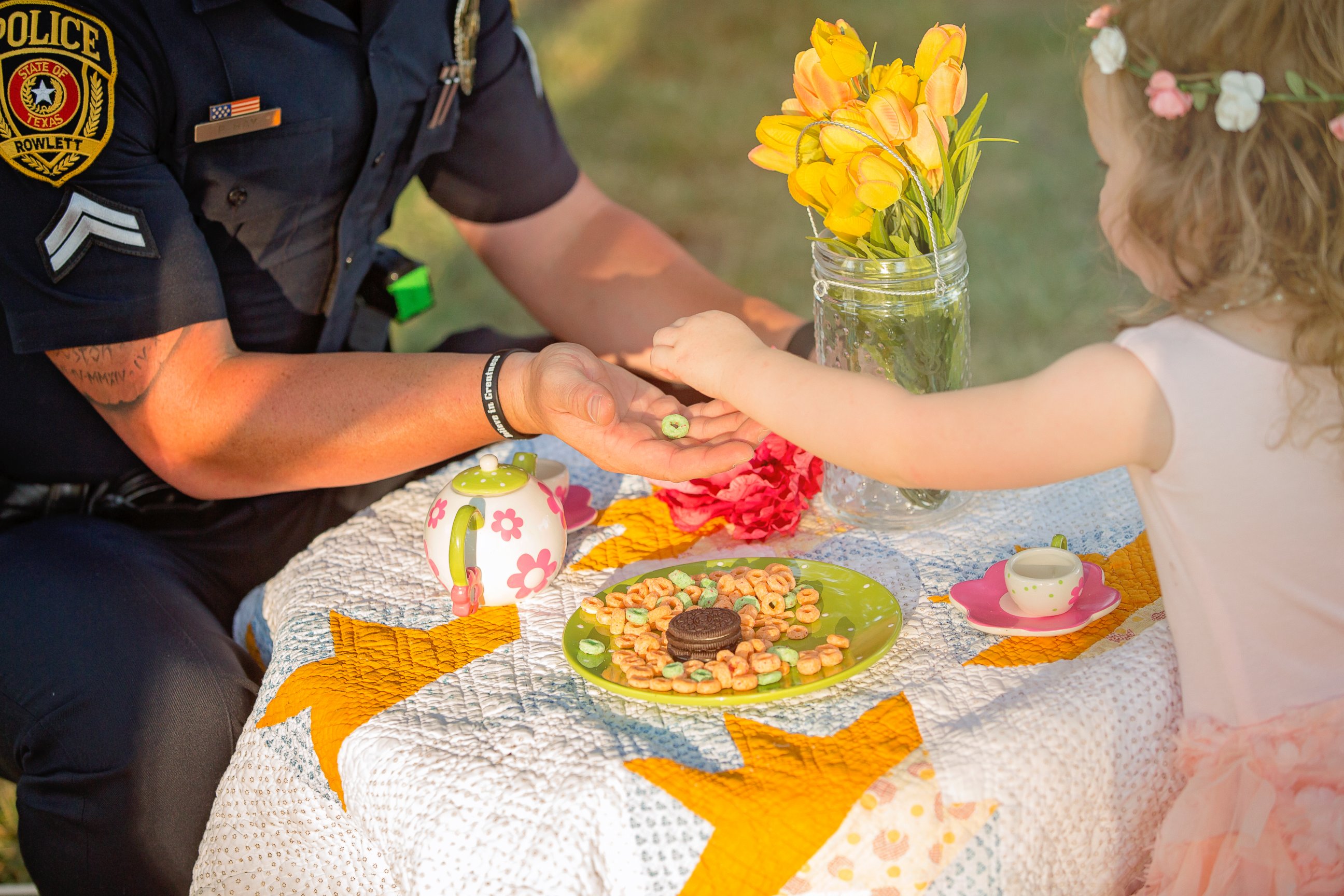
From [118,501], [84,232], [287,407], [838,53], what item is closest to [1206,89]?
[838,53]

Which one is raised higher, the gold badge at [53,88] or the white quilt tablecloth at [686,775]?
the gold badge at [53,88]

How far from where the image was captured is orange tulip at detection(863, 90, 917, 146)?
1.11 m

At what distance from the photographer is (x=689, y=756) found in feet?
3.02

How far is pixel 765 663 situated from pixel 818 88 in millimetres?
585

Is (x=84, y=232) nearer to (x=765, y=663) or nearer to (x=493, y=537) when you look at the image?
(x=493, y=537)

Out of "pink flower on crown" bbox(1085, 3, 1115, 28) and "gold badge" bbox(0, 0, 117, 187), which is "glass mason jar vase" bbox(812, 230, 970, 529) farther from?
"gold badge" bbox(0, 0, 117, 187)

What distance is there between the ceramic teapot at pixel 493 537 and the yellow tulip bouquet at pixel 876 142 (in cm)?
41

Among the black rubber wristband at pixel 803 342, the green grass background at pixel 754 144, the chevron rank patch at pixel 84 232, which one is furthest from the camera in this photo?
the green grass background at pixel 754 144

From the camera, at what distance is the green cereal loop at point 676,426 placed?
48.3 inches

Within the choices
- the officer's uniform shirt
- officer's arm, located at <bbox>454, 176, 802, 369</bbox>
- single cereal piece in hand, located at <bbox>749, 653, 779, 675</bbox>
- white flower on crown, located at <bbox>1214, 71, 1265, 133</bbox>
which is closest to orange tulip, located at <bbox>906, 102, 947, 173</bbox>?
white flower on crown, located at <bbox>1214, 71, 1265, 133</bbox>

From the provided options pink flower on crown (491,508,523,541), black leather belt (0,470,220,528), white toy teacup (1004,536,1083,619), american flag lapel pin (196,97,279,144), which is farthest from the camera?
black leather belt (0,470,220,528)

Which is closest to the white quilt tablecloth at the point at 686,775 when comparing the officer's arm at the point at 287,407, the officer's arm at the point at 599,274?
the officer's arm at the point at 287,407

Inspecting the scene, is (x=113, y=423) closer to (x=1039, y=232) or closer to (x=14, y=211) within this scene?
(x=14, y=211)

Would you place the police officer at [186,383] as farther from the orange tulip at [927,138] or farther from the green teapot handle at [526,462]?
the orange tulip at [927,138]
